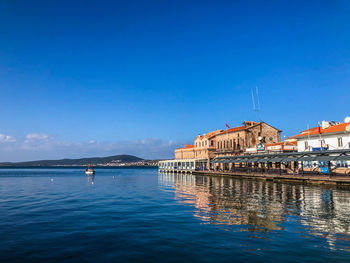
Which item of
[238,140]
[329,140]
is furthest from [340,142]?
[238,140]

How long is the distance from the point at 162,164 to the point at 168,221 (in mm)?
98029

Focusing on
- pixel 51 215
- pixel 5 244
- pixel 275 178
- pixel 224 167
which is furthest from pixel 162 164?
pixel 5 244

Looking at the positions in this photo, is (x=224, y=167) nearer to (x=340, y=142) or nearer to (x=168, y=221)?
(x=340, y=142)

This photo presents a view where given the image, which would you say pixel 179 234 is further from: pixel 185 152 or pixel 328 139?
pixel 185 152

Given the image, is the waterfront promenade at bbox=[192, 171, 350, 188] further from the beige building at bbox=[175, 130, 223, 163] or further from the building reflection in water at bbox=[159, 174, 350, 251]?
the beige building at bbox=[175, 130, 223, 163]

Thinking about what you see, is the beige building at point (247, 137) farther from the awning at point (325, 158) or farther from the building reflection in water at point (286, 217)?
the building reflection in water at point (286, 217)

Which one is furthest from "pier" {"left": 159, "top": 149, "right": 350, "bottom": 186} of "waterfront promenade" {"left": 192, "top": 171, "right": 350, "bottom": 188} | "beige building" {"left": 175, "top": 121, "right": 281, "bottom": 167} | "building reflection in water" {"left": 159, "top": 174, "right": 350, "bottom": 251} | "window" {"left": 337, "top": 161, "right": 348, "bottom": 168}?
"building reflection in water" {"left": 159, "top": 174, "right": 350, "bottom": 251}

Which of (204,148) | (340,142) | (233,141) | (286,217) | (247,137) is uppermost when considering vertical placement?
(247,137)

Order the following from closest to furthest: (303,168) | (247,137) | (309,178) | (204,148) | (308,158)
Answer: (309,178)
(308,158)
(303,168)
(247,137)
(204,148)

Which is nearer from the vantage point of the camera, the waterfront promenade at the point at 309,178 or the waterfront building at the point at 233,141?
the waterfront promenade at the point at 309,178

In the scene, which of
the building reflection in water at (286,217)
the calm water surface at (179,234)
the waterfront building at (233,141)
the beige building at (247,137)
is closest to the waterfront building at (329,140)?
the waterfront building at (233,141)

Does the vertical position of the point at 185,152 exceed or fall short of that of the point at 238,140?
it falls short

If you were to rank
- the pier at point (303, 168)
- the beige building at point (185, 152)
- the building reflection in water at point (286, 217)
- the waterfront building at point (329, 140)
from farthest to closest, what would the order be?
the beige building at point (185, 152) < the waterfront building at point (329, 140) < the pier at point (303, 168) < the building reflection in water at point (286, 217)

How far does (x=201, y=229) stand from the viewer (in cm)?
1392
